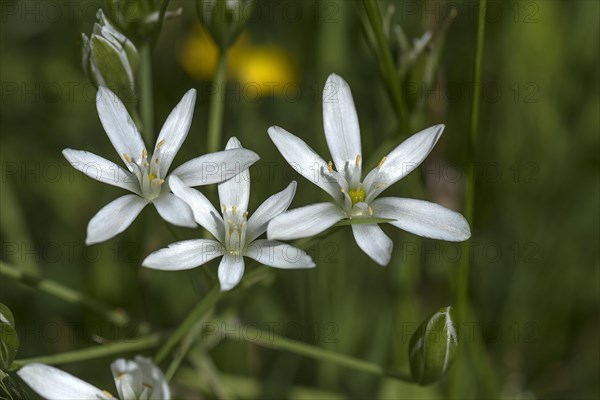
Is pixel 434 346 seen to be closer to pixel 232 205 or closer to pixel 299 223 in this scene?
pixel 299 223

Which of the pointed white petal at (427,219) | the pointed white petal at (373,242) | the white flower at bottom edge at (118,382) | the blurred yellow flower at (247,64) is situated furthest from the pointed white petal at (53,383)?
the blurred yellow flower at (247,64)

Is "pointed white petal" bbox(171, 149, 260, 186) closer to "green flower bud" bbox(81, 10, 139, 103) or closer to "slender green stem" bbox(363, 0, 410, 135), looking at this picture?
"green flower bud" bbox(81, 10, 139, 103)

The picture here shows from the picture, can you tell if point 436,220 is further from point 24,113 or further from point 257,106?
point 24,113

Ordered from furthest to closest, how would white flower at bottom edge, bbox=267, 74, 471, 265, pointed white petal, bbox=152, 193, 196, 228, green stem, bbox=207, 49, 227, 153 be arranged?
1. green stem, bbox=207, 49, 227, 153
2. white flower at bottom edge, bbox=267, 74, 471, 265
3. pointed white petal, bbox=152, 193, 196, 228

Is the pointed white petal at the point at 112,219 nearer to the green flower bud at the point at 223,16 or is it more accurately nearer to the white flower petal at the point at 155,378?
the white flower petal at the point at 155,378

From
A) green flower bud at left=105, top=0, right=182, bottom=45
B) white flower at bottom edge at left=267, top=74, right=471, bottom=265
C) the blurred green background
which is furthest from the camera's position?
the blurred green background

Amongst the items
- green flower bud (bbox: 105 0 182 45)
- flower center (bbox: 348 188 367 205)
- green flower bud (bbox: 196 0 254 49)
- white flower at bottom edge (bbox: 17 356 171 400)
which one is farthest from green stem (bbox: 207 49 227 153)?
white flower at bottom edge (bbox: 17 356 171 400)
